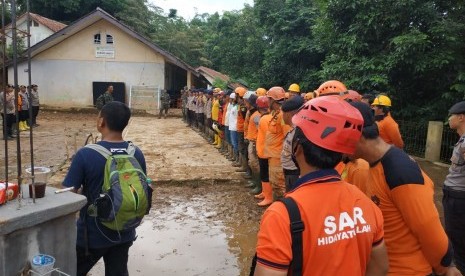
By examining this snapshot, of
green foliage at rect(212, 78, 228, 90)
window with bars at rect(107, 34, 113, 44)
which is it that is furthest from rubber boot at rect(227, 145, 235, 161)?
window with bars at rect(107, 34, 113, 44)

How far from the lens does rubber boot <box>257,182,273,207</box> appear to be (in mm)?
6508

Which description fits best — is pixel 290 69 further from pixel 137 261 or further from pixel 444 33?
pixel 137 261

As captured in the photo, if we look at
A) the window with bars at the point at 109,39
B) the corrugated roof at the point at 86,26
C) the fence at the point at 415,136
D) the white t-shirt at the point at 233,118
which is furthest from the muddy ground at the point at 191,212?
the window with bars at the point at 109,39

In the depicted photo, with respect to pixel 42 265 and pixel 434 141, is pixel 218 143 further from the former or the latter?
pixel 42 265

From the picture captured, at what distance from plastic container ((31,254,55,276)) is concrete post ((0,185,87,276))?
0.05 meters

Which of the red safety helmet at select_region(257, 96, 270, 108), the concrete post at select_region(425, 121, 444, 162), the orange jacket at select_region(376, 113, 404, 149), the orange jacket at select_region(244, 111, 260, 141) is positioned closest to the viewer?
the orange jacket at select_region(376, 113, 404, 149)

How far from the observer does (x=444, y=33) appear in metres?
10.4

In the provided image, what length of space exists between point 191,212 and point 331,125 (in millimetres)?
4991

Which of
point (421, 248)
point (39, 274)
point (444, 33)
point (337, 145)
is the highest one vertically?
point (444, 33)

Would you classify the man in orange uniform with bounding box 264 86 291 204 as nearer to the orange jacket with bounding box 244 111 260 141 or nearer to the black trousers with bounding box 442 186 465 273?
the orange jacket with bounding box 244 111 260 141

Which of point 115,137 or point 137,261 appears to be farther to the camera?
point 137,261

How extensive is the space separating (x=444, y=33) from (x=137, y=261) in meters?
9.79

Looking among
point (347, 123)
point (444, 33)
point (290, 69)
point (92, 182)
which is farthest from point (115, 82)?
point (347, 123)

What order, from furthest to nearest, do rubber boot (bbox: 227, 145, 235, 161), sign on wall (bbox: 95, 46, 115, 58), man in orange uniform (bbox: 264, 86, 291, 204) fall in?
sign on wall (bbox: 95, 46, 115, 58)
rubber boot (bbox: 227, 145, 235, 161)
man in orange uniform (bbox: 264, 86, 291, 204)
